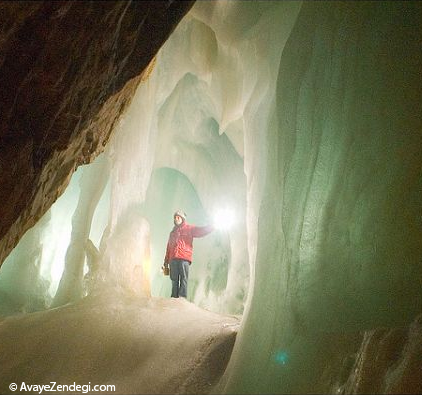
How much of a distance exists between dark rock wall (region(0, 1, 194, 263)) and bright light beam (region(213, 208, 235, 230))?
8.94m

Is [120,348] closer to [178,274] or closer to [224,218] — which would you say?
[178,274]

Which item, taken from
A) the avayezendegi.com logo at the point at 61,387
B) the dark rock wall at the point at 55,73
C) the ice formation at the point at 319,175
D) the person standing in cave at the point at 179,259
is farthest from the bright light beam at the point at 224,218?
the dark rock wall at the point at 55,73

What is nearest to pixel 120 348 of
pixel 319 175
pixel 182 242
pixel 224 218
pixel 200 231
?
pixel 319 175

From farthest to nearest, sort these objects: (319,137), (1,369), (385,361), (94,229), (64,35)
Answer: (94,229) → (1,369) → (319,137) → (64,35) → (385,361)

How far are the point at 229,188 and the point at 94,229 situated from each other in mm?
9859

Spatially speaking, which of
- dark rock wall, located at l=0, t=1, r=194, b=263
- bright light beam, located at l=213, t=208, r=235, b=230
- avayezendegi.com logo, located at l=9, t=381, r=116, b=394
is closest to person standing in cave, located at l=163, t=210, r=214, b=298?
avayezendegi.com logo, located at l=9, t=381, r=116, b=394

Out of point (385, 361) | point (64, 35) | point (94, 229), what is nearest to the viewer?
point (385, 361)

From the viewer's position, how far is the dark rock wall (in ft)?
10.5

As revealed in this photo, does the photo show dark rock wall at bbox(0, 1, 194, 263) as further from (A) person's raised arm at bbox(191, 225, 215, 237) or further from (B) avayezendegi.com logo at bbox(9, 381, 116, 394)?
(A) person's raised arm at bbox(191, 225, 215, 237)

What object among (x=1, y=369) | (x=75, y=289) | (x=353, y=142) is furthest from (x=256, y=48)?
(x=75, y=289)

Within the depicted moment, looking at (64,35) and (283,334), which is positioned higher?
(64,35)

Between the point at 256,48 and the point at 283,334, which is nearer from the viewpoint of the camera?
the point at 283,334

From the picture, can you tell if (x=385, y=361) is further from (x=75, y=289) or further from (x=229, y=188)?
(x=229, y=188)

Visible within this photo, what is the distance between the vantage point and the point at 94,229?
20.6 meters
